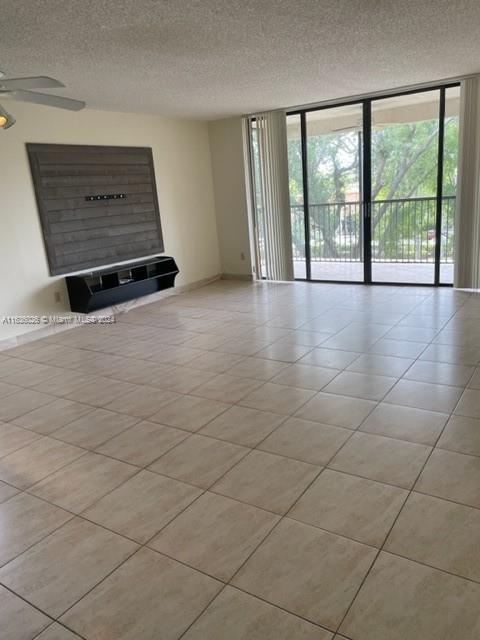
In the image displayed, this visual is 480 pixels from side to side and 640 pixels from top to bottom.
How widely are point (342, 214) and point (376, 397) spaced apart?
451cm

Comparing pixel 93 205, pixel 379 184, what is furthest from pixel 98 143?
pixel 379 184

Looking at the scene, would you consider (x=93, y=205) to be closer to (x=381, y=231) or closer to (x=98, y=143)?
(x=98, y=143)

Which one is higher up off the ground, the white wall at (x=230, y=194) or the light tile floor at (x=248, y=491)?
the white wall at (x=230, y=194)

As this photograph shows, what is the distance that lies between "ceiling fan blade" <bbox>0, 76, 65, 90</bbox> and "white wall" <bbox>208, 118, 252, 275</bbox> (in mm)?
4286

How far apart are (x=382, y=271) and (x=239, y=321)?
9.43 ft

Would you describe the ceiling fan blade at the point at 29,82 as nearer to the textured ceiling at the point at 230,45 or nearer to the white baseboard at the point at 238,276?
the textured ceiling at the point at 230,45

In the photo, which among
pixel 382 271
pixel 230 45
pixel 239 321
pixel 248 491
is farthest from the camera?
pixel 382 271

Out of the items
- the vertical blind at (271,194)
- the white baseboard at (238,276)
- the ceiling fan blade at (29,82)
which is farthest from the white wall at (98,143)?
the ceiling fan blade at (29,82)

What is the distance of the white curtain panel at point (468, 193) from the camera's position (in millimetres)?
5113

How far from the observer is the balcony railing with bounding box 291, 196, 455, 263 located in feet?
21.1

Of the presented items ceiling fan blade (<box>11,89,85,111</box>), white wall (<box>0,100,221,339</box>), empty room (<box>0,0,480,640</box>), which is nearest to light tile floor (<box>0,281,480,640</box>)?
empty room (<box>0,0,480,640</box>)

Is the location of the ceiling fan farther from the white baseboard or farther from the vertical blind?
the white baseboard

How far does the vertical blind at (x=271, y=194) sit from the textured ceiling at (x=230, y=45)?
1.26 m

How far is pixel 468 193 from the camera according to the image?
535 centimetres
